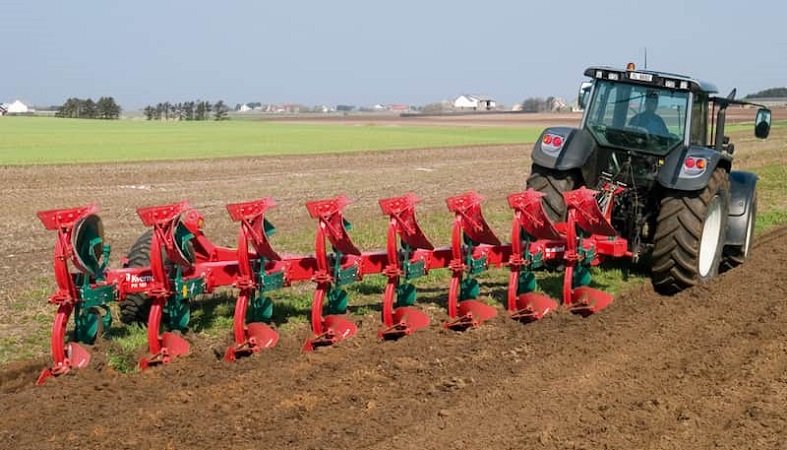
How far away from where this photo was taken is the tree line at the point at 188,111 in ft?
271

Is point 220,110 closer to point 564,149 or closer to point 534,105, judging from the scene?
point 534,105

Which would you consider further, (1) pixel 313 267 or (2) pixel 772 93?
(2) pixel 772 93

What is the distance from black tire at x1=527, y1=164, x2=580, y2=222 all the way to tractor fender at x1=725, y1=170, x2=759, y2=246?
5.00ft

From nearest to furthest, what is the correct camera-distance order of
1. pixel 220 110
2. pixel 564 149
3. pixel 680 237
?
pixel 680 237 → pixel 564 149 → pixel 220 110

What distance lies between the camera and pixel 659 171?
24.0 feet

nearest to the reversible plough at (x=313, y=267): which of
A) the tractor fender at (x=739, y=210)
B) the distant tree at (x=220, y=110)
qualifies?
the tractor fender at (x=739, y=210)

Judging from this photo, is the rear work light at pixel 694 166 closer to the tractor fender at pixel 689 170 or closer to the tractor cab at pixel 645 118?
the tractor fender at pixel 689 170

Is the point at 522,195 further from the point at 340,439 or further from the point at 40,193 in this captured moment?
the point at 40,193

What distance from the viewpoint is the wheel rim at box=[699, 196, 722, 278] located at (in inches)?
297

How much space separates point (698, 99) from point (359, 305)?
364cm

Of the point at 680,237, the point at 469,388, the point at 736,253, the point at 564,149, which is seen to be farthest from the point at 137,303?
the point at 736,253

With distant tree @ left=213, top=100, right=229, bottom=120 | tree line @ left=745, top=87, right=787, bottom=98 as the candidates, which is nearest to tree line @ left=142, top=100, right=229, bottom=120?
distant tree @ left=213, top=100, right=229, bottom=120

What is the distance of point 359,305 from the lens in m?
6.73

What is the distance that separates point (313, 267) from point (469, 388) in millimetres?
1478
